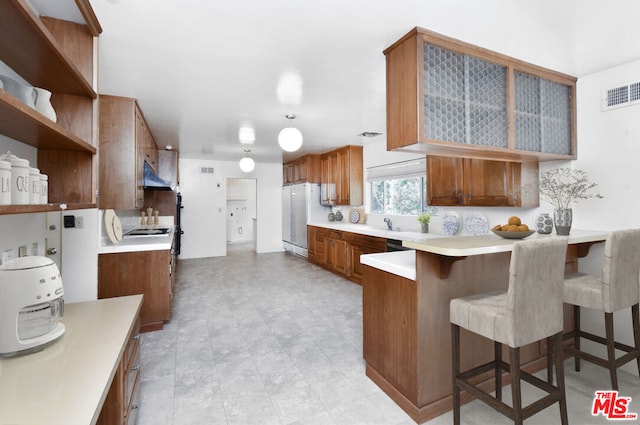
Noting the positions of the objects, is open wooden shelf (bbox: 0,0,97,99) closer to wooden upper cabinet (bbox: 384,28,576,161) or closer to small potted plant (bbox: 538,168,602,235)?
→ wooden upper cabinet (bbox: 384,28,576,161)

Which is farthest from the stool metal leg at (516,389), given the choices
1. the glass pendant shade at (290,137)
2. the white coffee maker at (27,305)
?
the glass pendant shade at (290,137)

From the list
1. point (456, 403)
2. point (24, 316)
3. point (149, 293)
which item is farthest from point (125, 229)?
point (456, 403)

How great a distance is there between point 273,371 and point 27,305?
5.51 feet

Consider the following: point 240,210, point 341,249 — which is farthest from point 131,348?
point 240,210

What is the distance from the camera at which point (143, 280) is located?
316 centimetres

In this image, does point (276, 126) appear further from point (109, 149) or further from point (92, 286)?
Answer: point (92, 286)

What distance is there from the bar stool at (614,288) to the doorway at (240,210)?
853 cm

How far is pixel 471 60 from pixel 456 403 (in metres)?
2.10

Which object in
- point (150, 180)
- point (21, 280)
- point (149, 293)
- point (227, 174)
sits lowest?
point (149, 293)

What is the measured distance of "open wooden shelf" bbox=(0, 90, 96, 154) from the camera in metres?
0.94

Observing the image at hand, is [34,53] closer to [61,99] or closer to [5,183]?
[61,99]

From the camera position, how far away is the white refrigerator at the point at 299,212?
6758mm

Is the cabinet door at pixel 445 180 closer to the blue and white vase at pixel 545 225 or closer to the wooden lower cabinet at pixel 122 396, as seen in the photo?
the blue and white vase at pixel 545 225

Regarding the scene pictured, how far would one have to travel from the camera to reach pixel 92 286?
115 inches
